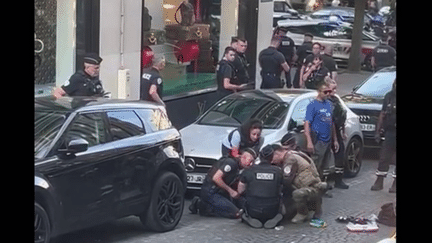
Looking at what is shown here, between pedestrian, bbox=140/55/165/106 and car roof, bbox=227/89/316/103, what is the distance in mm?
715

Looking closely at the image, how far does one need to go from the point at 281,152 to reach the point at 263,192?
0.41 m

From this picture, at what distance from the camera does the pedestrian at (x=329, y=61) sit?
8047 mm

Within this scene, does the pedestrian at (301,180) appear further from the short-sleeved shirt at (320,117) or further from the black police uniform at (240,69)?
the black police uniform at (240,69)

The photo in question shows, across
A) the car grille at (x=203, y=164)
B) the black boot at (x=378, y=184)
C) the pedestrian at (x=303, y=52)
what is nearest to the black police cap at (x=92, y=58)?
the car grille at (x=203, y=164)

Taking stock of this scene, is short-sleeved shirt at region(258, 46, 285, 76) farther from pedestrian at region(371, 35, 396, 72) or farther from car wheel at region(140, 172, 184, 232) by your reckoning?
car wheel at region(140, 172, 184, 232)

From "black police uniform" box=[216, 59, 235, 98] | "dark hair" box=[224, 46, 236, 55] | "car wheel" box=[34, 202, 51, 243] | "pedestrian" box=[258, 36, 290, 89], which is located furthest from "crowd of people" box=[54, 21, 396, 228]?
"car wheel" box=[34, 202, 51, 243]

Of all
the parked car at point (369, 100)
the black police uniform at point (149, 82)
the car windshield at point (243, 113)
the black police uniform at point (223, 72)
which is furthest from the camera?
the black police uniform at point (223, 72)

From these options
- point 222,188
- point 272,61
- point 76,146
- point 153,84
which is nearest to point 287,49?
point 272,61

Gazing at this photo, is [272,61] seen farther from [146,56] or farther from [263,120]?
[146,56]

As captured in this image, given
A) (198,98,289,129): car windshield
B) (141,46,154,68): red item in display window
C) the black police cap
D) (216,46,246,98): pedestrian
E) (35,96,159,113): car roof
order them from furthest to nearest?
(216,46,246,98): pedestrian, (198,98,289,129): car windshield, (141,46,154,68): red item in display window, the black police cap, (35,96,159,113): car roof

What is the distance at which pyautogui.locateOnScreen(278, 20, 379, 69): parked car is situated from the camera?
25.8 feet
